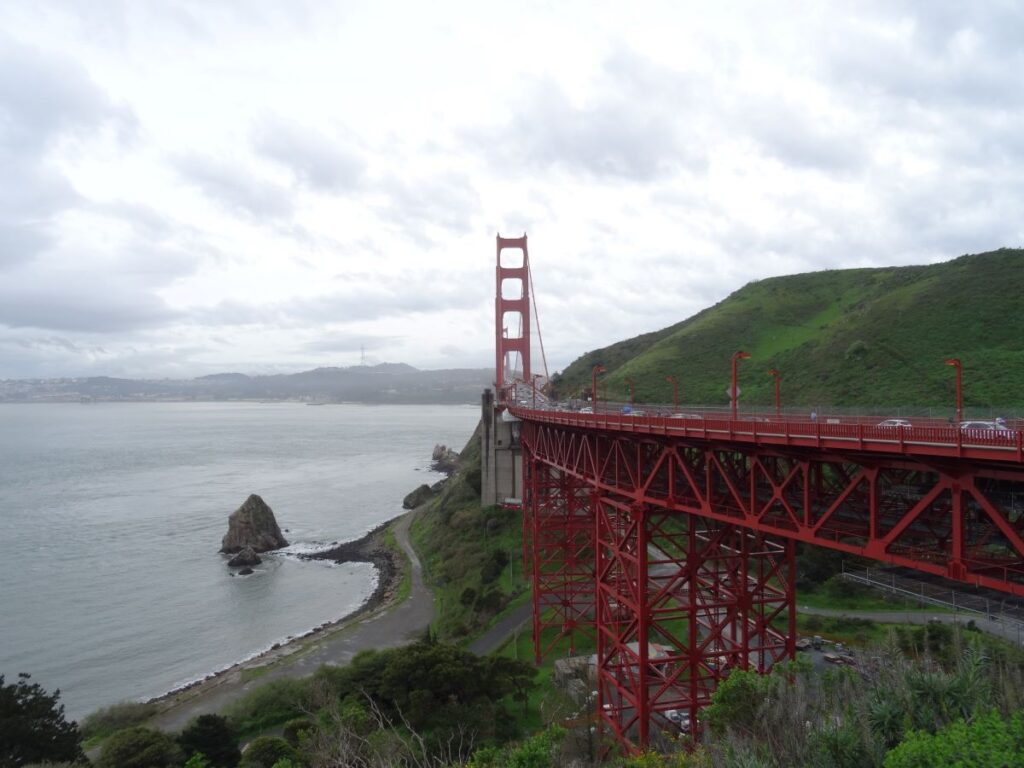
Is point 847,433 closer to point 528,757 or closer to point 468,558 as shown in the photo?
point 528,757

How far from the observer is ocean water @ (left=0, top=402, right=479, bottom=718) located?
1138 inches

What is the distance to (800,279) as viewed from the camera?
7050cm

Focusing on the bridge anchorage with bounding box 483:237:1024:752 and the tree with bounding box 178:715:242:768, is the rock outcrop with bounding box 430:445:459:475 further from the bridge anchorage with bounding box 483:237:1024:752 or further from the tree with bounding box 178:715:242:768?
the tree with bounding box 178:715:242:768

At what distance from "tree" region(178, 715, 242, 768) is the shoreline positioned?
8.36 m

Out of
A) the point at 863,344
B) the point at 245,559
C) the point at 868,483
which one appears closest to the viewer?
the point at 868,483

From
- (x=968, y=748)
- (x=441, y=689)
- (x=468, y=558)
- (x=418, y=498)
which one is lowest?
(x=418, y=498)

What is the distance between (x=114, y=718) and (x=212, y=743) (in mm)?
8615

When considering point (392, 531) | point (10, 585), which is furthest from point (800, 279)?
point (10, 585)

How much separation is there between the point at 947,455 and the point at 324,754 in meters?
9.67

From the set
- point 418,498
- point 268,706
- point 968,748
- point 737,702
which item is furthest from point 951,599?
point 418,498

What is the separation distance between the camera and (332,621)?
32094 millimetres

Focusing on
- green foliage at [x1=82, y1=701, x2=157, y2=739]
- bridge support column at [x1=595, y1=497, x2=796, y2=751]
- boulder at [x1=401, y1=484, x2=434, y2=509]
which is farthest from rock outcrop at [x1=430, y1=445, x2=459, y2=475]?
bridge support column at [x1=595, y1=497, x2=796, y2=751]

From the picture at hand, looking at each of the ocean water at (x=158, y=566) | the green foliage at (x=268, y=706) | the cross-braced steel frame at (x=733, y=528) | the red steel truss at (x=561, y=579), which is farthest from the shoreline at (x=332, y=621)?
the cross-braced steel frame at (x=733, y=528)

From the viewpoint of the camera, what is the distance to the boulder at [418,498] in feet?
190
